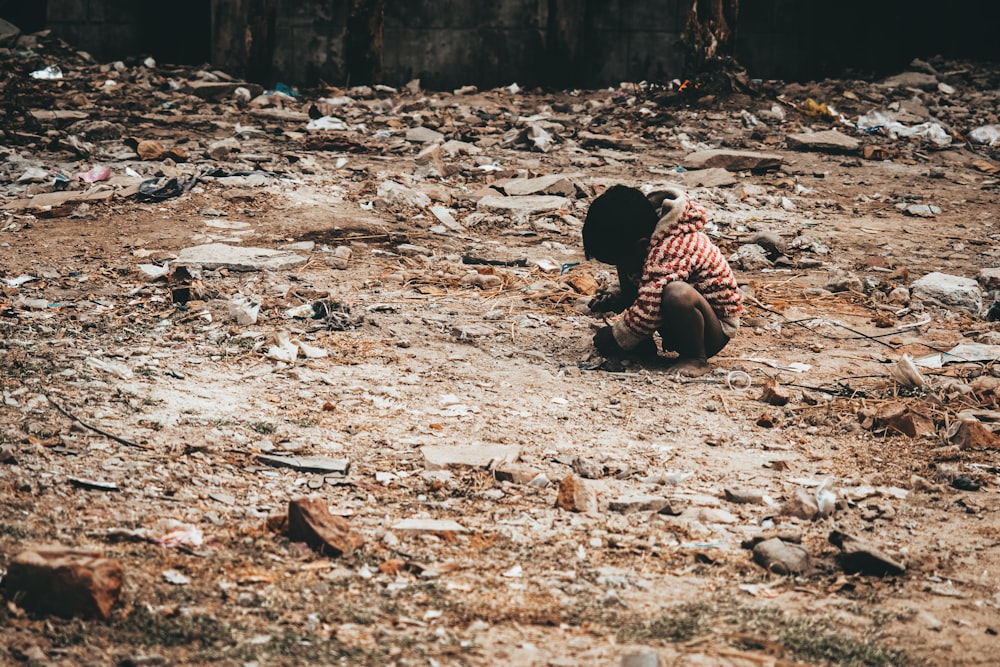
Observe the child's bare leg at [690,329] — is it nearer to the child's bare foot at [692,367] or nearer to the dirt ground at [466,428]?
the child's bare foot at [692,367]

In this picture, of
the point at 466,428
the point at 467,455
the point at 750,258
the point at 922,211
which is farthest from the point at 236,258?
the point at 922,211

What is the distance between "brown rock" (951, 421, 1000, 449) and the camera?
11.3ft

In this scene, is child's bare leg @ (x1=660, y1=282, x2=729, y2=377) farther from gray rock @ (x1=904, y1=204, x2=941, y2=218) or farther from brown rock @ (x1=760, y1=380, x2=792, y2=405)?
gray rock @ (x1=904, y1=204, x2=941, y2=218)

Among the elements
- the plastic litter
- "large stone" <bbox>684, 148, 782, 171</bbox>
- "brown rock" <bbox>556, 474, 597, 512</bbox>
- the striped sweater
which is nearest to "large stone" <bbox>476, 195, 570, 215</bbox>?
"large stone" <bbox>684, 148, 782, 171</bbox>

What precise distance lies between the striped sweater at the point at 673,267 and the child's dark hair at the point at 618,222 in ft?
0.21

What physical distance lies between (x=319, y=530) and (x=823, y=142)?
789 centimetres

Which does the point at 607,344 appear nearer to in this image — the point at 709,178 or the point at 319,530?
the point at 319,530

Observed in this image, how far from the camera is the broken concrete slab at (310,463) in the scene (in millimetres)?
3070

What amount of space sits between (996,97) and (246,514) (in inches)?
436

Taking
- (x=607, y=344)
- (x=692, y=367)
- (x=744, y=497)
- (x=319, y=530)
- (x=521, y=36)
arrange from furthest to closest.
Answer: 1. (x=521, y=36)
2. (x=607, y=344)
3. (x=692, y=367)
4. (x=744, y=497)
5. (x=319, y=530)

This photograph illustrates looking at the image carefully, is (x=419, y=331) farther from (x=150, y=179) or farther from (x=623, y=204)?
(x=150, y=179)

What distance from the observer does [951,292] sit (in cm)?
532

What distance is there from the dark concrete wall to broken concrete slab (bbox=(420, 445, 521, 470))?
9288 millimetres

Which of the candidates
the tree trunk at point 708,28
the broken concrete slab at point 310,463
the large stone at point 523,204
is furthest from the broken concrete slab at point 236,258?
the tree trunk at point 708,28
